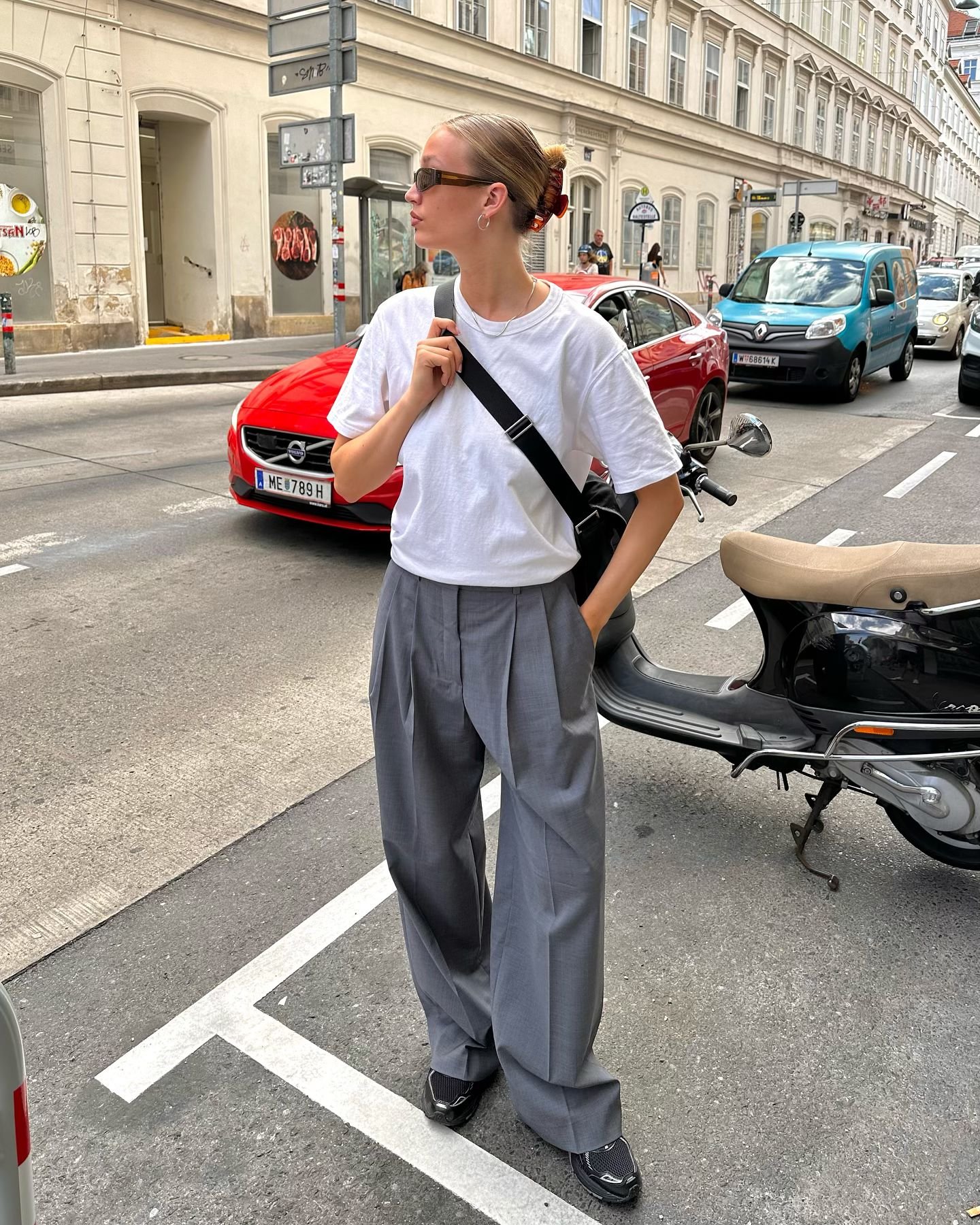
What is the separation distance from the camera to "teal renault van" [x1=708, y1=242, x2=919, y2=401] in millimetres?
13016

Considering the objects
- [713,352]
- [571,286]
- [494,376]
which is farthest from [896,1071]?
[713,352]

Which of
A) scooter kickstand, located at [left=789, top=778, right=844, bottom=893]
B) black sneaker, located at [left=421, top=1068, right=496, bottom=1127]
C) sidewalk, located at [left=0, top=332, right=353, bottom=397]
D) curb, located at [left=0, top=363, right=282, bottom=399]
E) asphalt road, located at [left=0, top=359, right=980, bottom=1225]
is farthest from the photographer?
sidewalk, located at [left=0, top=332, right=353, bottom=397]

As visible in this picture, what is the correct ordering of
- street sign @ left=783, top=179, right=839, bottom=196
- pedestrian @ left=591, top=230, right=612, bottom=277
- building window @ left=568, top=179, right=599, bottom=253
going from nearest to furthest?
pedestrian @ left=591, top=230, right=612, bottom=277, building window @ left=568, top=179, right=599, bottom=253, street sign @ left=783, top=179, right=839, bottom=196

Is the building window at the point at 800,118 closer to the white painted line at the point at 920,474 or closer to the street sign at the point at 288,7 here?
the street sign at the point at 288,7

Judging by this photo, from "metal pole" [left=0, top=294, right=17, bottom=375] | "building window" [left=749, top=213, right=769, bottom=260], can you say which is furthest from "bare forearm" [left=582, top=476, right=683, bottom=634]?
"building window" [left=749, top=213, right=769, bottom=260]

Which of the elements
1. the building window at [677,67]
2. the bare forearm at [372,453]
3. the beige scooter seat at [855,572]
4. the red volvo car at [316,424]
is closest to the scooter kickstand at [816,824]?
the beige scooter seat at [855,572]

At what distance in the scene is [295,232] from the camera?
21156 mm

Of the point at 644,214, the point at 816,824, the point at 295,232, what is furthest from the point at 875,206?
the point at 816,824

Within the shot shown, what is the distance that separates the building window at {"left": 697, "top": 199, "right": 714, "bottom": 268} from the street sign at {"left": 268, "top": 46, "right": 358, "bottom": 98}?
22.9 m

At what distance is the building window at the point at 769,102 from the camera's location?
133 ft

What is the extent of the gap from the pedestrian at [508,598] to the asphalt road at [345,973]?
0.75 feet

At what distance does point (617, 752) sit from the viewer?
4.07 metres

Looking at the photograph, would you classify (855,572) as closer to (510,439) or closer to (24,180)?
(510,439)

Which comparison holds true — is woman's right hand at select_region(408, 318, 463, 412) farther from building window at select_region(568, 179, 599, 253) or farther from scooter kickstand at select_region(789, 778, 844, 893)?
building window at select_region(568, 179, 599, 253)
